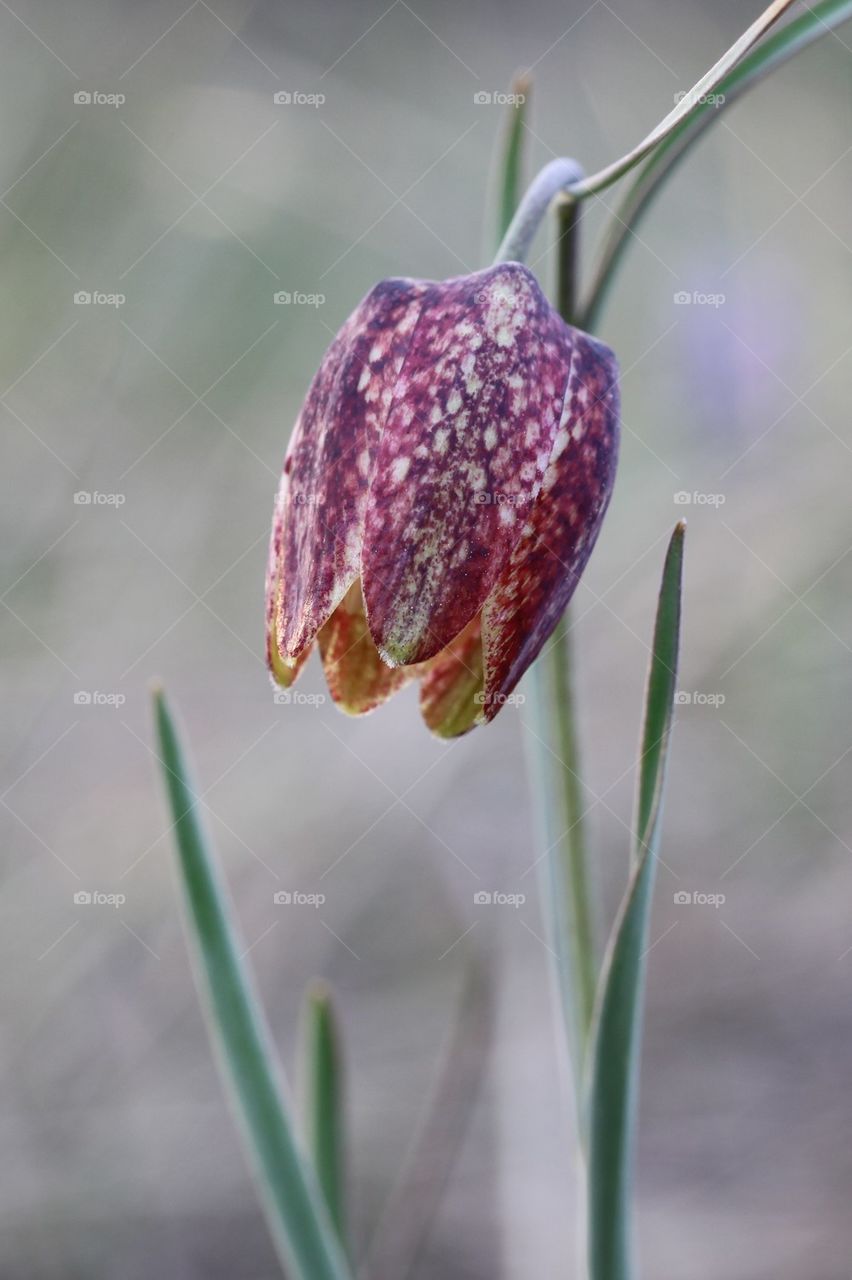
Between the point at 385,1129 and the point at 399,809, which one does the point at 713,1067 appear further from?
the point at 399,809

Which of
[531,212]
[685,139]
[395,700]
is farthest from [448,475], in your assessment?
[395,700]

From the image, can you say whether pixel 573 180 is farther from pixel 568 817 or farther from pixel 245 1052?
pixel 245 1052

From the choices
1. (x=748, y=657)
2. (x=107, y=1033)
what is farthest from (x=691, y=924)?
(x=107, y=1033)

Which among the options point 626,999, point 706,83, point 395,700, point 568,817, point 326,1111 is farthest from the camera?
point 395,700

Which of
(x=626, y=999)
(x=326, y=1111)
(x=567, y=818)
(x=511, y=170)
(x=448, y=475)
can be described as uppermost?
(x=511, y=170)

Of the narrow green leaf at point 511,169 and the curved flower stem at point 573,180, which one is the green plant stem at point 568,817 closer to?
the curved flower stem at point 573,180

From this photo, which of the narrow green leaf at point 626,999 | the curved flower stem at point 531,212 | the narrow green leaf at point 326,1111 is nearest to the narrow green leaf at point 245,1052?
the narrow green leaf at point 326,1111

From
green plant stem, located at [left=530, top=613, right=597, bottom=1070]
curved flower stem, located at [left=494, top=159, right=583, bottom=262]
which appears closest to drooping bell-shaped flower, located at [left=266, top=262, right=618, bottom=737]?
curved flower stem, located at [left=494, top=159, right=583, bottom=262]
